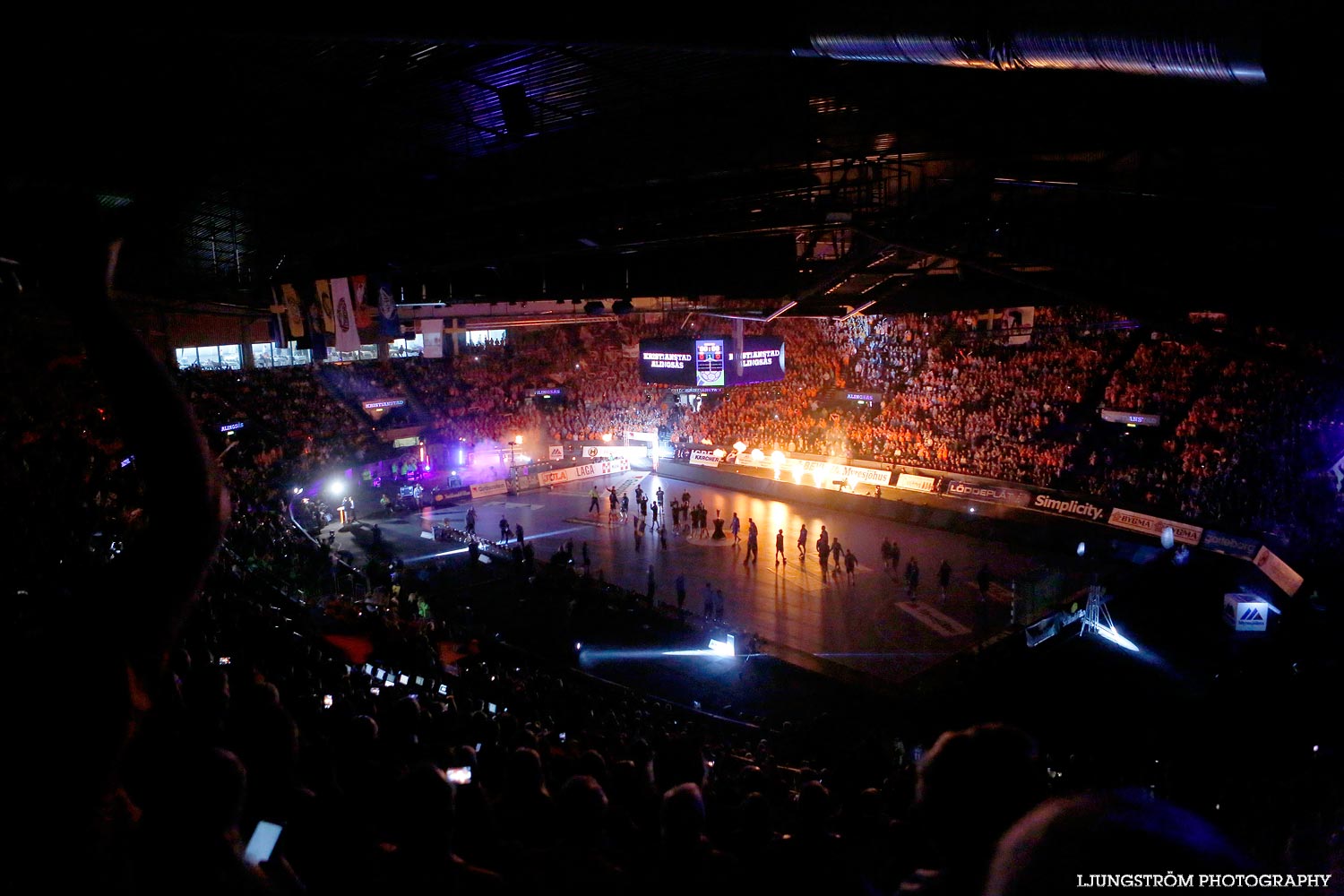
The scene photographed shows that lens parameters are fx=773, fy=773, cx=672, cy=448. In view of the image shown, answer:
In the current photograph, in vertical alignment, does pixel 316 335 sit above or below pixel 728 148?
below

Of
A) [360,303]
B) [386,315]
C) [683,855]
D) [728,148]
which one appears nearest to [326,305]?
[360,303]

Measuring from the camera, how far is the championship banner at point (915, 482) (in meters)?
22.9

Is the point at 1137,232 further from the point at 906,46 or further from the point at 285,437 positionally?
the point at 285,437

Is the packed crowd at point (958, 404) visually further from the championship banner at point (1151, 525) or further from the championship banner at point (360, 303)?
the championship banner at point (360, 303)

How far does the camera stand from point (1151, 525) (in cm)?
1777

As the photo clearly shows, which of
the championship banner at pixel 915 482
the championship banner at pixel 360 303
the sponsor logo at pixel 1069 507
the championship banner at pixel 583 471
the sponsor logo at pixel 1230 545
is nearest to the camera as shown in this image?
the championship banner at pixel 360 303

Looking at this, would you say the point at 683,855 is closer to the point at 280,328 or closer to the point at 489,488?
the point at 280,328

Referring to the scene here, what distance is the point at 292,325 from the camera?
1519cm

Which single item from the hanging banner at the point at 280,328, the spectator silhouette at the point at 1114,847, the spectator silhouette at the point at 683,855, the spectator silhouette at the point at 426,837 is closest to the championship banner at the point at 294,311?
the hanging banner at the point at 280,328

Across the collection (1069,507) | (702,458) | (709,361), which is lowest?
(1069,507)

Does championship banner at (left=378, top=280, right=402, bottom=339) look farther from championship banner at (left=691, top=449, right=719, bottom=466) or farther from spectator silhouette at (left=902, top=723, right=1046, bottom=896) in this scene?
championship banner at (left=691, top=449, right=719, bottom=466)

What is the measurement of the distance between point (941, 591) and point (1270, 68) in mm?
15782

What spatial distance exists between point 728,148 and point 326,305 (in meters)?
7.87

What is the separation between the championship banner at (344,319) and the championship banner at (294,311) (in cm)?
258
